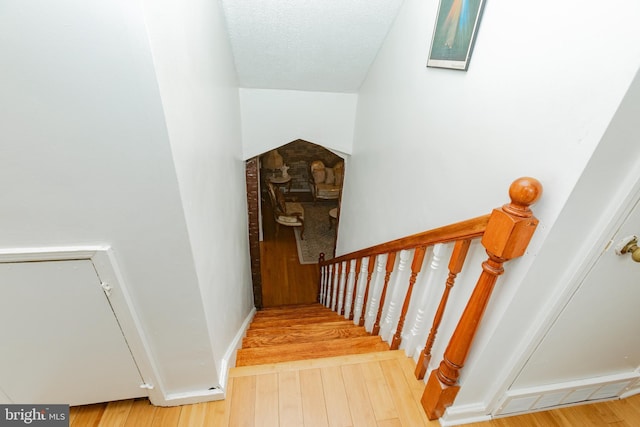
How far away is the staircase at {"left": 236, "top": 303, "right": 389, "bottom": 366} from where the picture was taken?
5.42 ft

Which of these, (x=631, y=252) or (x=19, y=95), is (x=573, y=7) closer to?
(x=631, y=252)

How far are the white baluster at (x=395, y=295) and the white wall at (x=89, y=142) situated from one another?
103 cm

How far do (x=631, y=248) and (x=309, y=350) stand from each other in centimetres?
146

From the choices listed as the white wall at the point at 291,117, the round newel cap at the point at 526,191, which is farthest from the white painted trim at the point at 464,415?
the white wall at the point at 291,117

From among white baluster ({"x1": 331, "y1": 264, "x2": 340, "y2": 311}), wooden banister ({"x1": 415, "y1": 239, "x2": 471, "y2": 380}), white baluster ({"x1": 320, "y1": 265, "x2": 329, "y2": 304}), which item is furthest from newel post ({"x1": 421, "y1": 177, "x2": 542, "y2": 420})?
white baluster ({"x1": 320, "y1": 265, "x2": 329, "y2": 304})

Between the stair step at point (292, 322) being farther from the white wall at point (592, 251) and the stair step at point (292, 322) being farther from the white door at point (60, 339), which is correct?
the white wall at point (592, 251)

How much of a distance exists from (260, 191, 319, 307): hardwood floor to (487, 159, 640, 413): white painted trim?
3252mm

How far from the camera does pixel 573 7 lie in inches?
28.0

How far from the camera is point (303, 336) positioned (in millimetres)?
1970

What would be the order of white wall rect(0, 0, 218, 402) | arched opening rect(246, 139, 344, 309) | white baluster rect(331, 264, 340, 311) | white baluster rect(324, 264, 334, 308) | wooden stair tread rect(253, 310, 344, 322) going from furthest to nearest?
arched opening rect(246, 139, 344, 309)
white baluster rect(324, 264, 334, 308)
white baluster rect(331, 264, 340, 311)
wooden stair tread rect(253, 310, 344, 322)
white wall rect(0, 0, 218, 402)

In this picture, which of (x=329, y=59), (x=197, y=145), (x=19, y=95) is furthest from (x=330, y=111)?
(x=19, y=95)

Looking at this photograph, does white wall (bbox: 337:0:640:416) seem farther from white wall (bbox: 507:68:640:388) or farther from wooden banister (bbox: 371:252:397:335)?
wooden banister (bbox: 371:252:397:335)

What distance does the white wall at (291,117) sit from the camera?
2.64m

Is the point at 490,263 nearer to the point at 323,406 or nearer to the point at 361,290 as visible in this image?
the point at 323,406
